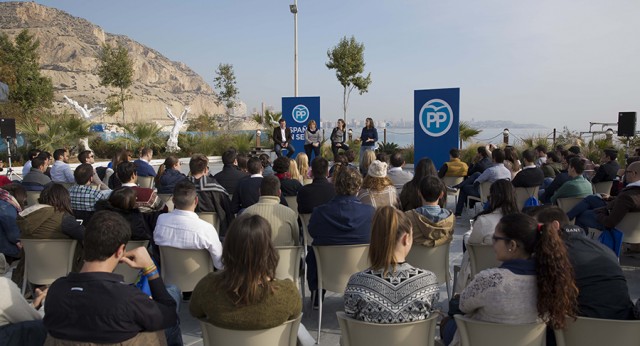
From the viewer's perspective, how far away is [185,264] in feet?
11.8

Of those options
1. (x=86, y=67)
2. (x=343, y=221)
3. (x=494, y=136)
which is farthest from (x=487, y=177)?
(x=86, y=67)

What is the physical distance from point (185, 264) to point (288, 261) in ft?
2.48

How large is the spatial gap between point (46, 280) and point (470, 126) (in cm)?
1529

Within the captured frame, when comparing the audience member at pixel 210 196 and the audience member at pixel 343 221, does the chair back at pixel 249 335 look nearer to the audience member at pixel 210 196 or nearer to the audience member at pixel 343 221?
the audience member at pixel 343 221

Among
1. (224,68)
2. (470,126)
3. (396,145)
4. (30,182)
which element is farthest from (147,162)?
(224,68)

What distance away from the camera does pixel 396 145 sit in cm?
1720

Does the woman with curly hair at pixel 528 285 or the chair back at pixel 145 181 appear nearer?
the woman with curly hair at pixel 528 285

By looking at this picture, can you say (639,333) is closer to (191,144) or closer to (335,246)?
(335,246)

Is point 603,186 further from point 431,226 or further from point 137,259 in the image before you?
point 137,259

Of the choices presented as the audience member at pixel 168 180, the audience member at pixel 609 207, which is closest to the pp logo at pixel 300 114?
the audience member at pixel 168 180

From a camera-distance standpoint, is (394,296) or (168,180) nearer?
(394,296)

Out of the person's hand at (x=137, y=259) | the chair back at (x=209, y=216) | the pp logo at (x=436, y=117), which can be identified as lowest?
the chair back at (x=209, y=216)

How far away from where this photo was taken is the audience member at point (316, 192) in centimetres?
493

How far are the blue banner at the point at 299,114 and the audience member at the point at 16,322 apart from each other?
1293 centimetres
